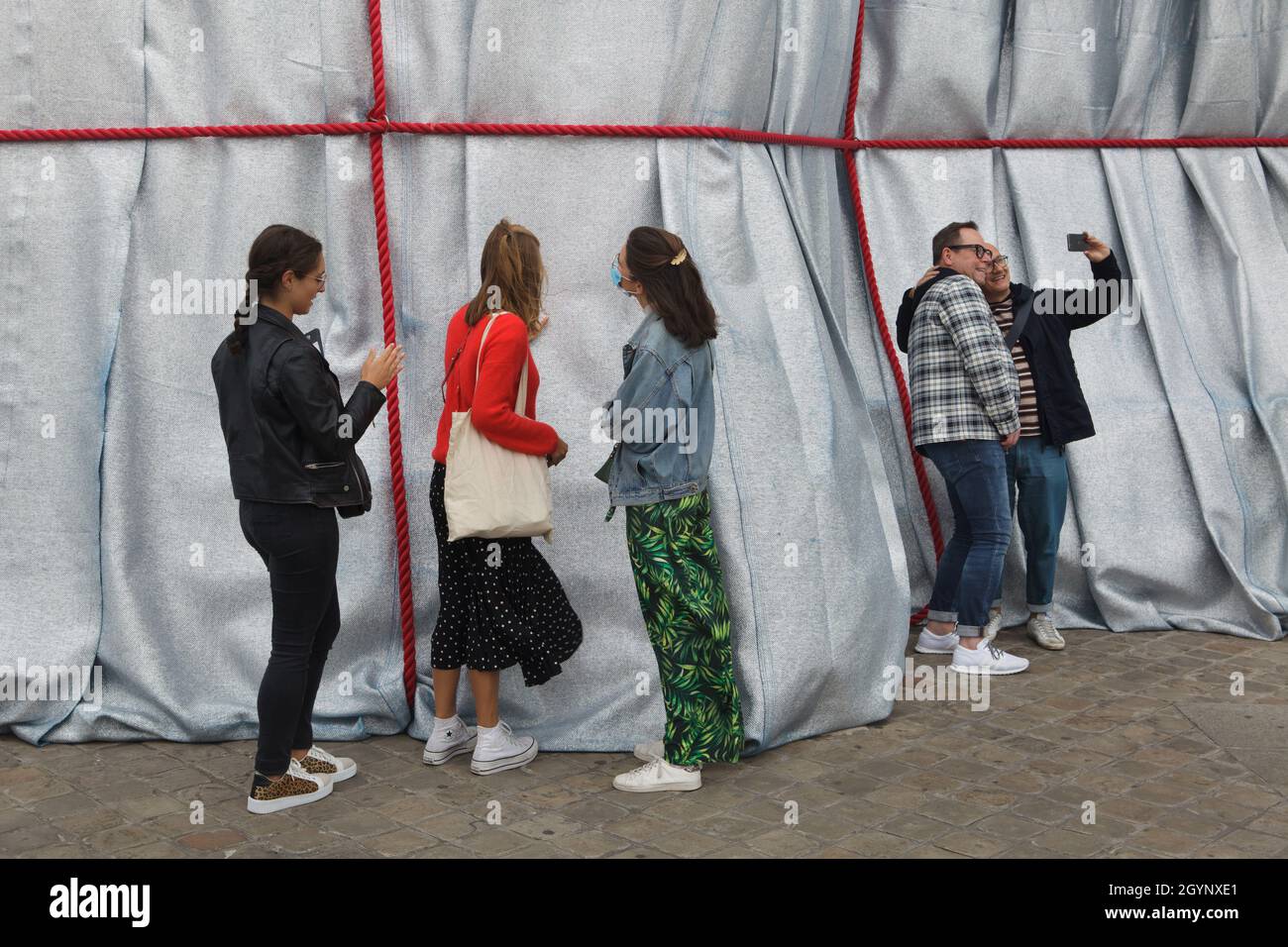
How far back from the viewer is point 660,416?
4.12m

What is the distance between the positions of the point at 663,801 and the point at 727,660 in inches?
18.4

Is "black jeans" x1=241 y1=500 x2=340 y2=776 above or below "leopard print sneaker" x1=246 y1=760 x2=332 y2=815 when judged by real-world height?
above

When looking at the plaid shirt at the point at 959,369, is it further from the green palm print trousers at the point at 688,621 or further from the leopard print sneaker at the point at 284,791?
the leopard print sneaker at the point at 284,791

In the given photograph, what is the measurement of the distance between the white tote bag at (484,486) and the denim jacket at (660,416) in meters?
0.28

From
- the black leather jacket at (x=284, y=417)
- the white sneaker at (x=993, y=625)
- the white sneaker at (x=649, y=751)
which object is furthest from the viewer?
the white sneaker at (x=993, y=625)

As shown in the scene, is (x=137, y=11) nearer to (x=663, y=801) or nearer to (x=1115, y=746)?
(x=663, y=801)

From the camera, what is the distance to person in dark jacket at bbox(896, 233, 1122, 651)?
5.50 meters

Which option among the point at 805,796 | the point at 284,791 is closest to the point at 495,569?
the point at 284,791

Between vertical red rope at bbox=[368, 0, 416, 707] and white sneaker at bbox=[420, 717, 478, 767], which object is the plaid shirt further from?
white sneaker at bbox=[420, 717, 478, 767]

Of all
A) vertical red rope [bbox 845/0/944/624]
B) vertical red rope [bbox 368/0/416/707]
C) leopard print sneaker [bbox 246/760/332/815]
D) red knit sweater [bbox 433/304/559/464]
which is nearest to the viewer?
leopard print sneaker [bbox 246/760/332/815]

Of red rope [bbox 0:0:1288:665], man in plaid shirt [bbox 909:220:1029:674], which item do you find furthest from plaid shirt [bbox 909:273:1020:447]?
red rope [bbox 0:0:1288:665]

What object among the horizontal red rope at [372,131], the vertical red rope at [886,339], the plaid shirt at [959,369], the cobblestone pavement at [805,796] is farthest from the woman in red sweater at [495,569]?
the vertical red rope at [886,339]

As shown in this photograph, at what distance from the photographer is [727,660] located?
4.30m

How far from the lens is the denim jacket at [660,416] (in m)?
4.12
